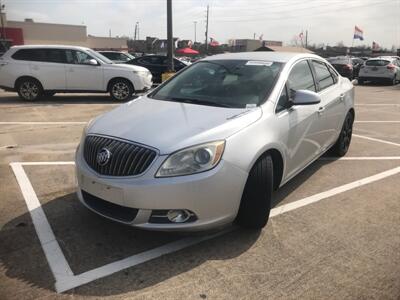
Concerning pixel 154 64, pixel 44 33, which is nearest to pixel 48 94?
pixel 154 64

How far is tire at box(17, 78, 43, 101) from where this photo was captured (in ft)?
40.3

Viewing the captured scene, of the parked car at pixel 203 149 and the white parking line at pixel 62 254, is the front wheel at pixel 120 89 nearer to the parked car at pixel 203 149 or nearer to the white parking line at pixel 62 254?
the white parking line at pixel 62 254

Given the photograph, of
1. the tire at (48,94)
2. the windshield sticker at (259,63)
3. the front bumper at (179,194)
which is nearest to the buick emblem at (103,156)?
the front bumper at (179,194)

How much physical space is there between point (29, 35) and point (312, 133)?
6741cm

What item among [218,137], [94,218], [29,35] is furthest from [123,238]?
[29,35]

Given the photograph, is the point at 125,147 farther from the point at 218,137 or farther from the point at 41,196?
the point at 41,196

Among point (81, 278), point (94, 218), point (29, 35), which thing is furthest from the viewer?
point (29, 35)

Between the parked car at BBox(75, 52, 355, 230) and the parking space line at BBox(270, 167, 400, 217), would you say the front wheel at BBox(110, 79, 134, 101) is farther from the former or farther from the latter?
the parking space line at BBox(270, 167, 400, 217)

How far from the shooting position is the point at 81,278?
3.10 meters

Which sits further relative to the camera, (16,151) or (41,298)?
(16,151)

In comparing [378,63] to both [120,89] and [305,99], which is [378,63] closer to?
[120,89]

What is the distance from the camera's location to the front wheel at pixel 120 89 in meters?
12.8

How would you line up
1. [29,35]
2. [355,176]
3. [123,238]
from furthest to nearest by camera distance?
[29,35] → [355,176] → [123,238]

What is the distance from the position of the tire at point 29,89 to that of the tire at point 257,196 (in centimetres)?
1032
